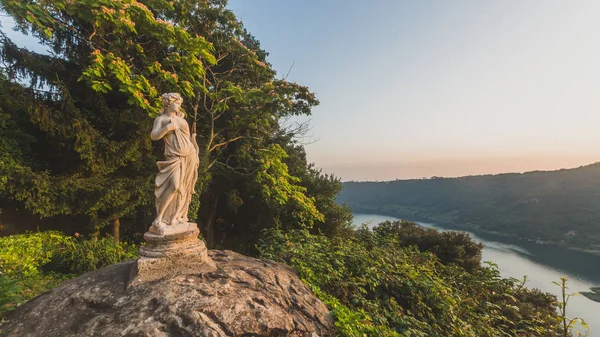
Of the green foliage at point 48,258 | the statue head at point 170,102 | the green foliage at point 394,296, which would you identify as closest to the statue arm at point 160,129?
the statue head at point 170,102

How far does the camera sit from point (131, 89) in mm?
6211

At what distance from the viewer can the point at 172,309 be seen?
120 inches

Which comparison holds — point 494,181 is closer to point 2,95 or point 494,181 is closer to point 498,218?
point 498,218

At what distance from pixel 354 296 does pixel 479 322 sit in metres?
2.64

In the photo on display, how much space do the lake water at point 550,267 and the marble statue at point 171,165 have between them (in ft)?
43.3

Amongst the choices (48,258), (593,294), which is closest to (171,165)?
(48,258)

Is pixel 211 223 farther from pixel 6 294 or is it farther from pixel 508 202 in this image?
pixel 508 202

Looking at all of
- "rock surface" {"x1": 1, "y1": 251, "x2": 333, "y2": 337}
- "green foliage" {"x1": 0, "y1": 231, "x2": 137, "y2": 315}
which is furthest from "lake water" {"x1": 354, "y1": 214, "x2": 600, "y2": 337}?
"green foliage" {"x1": 0, "y1": 231, "x2": 137, "y2": 315}

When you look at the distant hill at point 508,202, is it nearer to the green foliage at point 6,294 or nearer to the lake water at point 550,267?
the lake water at point 550,267

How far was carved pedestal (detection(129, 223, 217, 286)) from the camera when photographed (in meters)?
3.59

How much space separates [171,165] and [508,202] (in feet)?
206

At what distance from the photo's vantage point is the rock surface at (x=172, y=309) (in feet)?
9.62

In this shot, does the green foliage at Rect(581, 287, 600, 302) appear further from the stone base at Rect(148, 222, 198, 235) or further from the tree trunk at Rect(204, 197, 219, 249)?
the stone base at Rect(148, 222, 198, 235)

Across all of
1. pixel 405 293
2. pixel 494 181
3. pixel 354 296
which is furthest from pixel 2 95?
pixel 494 181
